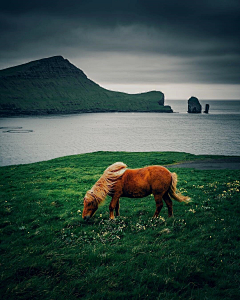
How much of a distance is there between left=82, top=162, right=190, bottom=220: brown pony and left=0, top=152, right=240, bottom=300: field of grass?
0.94m

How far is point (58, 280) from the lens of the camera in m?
5.79

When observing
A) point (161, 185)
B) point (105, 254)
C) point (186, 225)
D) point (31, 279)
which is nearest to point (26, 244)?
point (31, 279)

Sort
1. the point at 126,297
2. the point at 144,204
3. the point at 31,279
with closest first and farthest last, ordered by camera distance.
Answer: the point at 126,297 < the point at 31,279 < the point at 144,204

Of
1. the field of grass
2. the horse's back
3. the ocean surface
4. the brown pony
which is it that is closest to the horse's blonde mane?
the brown pony

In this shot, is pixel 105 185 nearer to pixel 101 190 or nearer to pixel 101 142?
pixel 101 190

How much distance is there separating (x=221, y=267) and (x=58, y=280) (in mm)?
4547

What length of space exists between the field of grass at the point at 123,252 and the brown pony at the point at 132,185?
0.94 metres

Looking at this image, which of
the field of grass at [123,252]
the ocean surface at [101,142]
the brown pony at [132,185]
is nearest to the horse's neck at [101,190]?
the brown pony at [132,185]

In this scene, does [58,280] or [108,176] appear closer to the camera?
[58,280]

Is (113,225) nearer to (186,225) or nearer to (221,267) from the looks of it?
(186,225)

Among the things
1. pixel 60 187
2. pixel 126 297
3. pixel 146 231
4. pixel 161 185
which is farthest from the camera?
pixel 60 187

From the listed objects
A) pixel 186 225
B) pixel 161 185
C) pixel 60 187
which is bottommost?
pixel 60 187

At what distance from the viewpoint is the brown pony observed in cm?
923

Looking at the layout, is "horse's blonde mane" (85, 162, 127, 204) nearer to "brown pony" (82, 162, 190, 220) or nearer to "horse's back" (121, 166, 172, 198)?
"brown pony" (82, 162, 190, 220)
